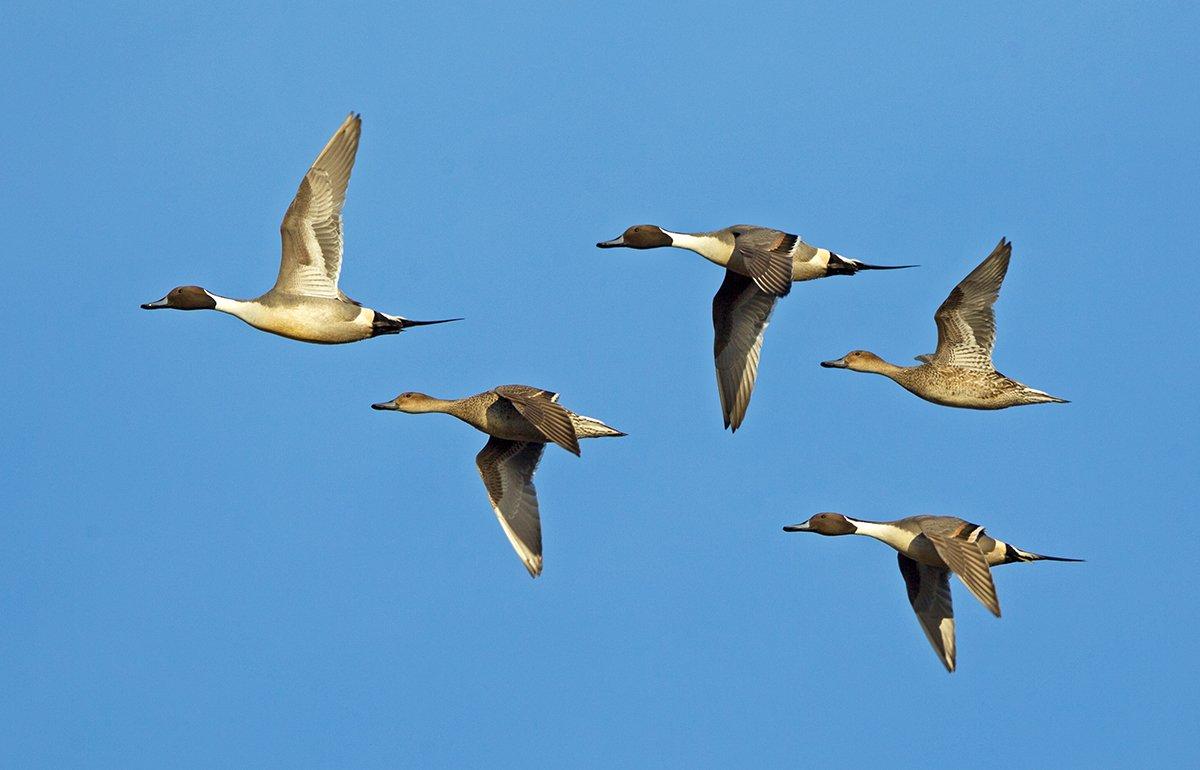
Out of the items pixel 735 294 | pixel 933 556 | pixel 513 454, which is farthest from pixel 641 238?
pixel 933 556

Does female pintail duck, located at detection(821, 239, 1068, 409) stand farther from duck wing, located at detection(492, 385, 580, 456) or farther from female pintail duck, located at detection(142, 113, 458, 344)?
female pintail duck, located at detection(142, 113, 458, 344)

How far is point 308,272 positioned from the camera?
15.8 m

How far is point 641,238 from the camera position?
57.3ft

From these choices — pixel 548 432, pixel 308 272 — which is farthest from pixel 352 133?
pixel 548 432

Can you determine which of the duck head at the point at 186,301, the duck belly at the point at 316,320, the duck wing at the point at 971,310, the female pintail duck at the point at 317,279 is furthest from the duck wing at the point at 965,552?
the duck head at the point at 186,301

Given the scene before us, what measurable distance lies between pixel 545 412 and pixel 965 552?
3375 millimetres

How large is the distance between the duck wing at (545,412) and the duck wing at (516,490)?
0.80 meters

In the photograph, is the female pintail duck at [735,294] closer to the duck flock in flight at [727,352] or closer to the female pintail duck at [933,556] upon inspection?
the duck flock in flight at [727,352]

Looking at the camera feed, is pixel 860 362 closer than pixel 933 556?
No

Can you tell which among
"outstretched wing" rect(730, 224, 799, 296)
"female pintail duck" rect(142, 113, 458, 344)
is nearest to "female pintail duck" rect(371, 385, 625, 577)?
"female pintail duck" rect(142, 113, 458, 344)

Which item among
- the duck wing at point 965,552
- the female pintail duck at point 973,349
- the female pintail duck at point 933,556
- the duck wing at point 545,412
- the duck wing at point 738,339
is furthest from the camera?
the duck wing at point 738,339

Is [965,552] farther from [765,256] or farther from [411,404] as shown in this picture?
[411,404]

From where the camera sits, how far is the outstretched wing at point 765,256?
15.3m

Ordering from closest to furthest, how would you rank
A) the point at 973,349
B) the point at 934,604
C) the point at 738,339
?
the point at 934,604 < the point at 973,349 < the point at 738,339
